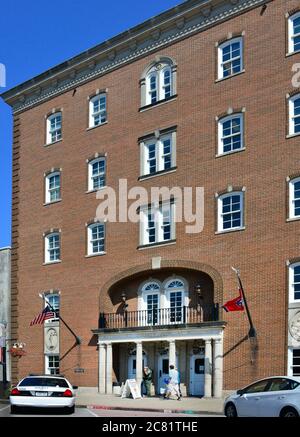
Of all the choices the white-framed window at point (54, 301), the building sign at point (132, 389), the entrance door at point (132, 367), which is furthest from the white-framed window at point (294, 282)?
the white-framed window at point (54, 301)

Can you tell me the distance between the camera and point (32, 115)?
43.1 metres

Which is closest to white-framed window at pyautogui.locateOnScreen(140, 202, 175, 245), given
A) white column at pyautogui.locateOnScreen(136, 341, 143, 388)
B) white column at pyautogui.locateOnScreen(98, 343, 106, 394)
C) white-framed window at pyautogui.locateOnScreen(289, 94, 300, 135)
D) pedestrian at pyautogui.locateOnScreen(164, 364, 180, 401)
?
white column at pyautogui.locateOnScreen(136, 341, 143, 388)

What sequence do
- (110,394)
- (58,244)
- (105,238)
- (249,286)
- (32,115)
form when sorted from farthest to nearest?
1. (32,115)
2. (58,244)
3. (105,238)
4. (110,394)
5. (249,286)

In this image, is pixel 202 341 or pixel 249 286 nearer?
pixel 249 286

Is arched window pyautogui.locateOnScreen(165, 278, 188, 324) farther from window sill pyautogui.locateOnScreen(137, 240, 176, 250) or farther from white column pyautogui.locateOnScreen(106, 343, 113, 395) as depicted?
white column pyautogui.locateOnScreen(106, 343, 113, 395)

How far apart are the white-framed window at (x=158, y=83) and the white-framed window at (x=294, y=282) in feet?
38.2

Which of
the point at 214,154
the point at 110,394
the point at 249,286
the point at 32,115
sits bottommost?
the point at 110,394

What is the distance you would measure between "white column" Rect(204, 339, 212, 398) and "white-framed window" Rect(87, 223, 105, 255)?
29.7 ft

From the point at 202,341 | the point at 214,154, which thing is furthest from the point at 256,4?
the point at 202,341

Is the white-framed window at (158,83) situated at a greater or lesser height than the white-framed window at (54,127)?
greater

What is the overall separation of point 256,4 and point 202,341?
604 inches

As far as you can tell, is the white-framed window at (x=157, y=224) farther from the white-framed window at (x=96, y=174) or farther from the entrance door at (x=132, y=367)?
the entrance door at (x=132, y=367)

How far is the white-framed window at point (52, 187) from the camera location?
1574 inches

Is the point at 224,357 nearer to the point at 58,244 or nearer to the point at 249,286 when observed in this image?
the point at 249,286
